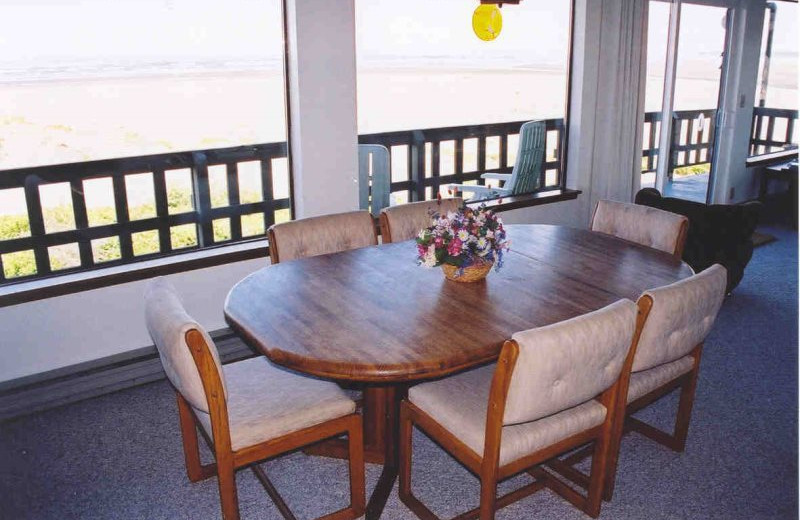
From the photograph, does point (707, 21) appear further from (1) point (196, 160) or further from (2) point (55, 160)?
(2) point (55, 160)

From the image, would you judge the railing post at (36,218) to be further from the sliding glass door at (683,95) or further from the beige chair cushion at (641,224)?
the sliding glass door at (683,95)

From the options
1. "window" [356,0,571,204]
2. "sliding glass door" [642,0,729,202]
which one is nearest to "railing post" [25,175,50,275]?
"window" [356,0,571,204]

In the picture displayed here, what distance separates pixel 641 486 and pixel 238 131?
2854 millimetres

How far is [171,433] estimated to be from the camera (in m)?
3.09

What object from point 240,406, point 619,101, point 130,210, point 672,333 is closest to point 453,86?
point 619,101

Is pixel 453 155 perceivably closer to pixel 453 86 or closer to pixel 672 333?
pixel 453 86

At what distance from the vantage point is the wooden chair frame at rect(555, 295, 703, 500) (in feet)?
8.57

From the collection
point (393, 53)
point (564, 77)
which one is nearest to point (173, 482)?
point (393, 53)

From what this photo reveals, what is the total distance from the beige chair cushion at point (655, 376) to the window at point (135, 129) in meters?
2.35

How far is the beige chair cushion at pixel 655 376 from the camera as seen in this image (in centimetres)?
259

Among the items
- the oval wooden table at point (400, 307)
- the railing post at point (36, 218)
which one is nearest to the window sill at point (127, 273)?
the railing post at point (36, 218)

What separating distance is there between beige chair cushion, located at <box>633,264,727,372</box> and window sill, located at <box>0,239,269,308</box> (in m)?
2.31

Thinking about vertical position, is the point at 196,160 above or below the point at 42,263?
above

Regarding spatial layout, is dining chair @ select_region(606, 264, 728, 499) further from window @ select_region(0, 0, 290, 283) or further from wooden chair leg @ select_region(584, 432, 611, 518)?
window @ select_region(0, 0, 290, 283)
